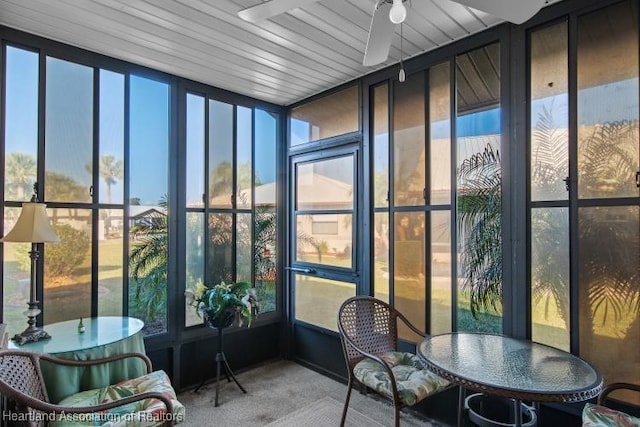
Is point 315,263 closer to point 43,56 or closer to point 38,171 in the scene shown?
point 38,171

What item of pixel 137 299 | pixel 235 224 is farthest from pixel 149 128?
pixel 137 299

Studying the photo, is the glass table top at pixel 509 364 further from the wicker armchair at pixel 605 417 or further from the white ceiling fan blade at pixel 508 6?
the white ceiling fan blade at pixel 508 6

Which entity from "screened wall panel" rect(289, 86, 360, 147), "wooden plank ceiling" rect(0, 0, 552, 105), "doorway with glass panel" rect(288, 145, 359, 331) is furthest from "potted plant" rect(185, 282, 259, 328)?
"wooden plank ceiling" rect(0, 0, 552, 105)

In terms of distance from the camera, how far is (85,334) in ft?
7.17

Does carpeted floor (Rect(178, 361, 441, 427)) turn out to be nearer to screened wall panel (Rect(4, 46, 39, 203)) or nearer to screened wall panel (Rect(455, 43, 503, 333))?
screened wall panel (Rect(455, 43, 503, 333))

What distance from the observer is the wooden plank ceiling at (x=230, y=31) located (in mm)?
2043

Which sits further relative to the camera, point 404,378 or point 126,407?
point 404,378

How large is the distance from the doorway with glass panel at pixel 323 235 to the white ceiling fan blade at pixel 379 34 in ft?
4.30

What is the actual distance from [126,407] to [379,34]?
2.23 metres

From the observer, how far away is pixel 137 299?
9.42ft

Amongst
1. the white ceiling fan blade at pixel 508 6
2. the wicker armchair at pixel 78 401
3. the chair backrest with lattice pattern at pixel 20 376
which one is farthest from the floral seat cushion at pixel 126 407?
the white ceiling fan blade at pixel 508 6

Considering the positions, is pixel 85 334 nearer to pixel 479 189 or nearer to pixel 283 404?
pixel 283 404

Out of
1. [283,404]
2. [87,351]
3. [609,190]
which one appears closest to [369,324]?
[283,404]

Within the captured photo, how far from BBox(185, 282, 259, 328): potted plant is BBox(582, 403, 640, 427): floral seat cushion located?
7.62 feet
